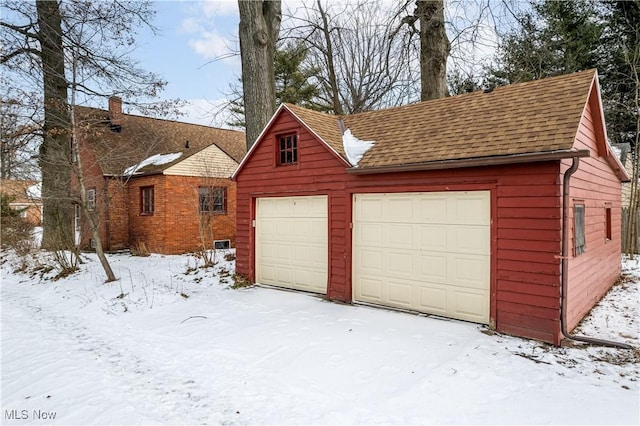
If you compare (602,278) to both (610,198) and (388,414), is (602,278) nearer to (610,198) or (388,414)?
(610,198)

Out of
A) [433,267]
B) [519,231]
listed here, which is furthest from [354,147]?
[519,231]

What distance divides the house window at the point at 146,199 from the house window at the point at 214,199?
207cm

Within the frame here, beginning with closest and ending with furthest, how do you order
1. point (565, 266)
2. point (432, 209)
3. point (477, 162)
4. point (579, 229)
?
point (565, 266) → point (477, 162) → point (579, 229) → point (432, 209)

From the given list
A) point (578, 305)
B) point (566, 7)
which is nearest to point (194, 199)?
point (578, 305)

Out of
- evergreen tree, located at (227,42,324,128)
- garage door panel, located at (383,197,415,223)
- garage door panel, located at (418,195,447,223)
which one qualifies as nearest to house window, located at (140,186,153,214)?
evergreen tree, located at (227,42,324,128)

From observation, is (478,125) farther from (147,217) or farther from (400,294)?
(147,217)

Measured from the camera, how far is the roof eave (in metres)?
5.27

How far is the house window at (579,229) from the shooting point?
6277 mm

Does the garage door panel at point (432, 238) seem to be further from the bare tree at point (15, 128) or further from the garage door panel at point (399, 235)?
the bare tree at point (15, 128)

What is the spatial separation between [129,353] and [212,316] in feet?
6.05

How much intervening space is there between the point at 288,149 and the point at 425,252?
4.10 meters

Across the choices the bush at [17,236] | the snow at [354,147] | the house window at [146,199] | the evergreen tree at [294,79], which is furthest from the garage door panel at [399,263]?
the evergreen tree at [294,79]

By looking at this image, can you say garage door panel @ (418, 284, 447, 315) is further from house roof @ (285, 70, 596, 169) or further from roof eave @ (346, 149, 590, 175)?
house roof @ (285, 70, 596, 169)

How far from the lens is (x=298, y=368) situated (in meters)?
5.02
